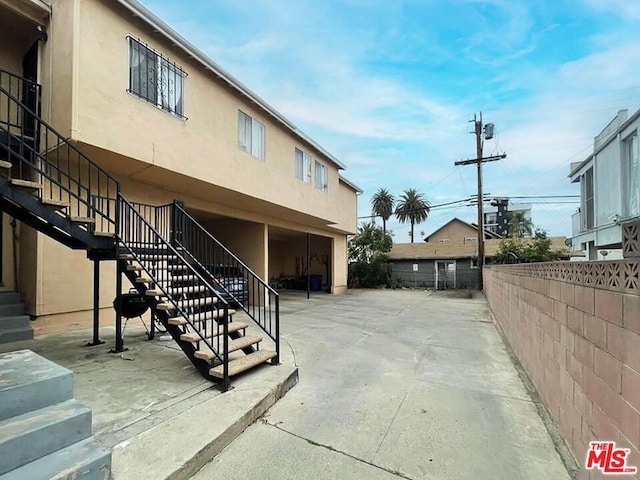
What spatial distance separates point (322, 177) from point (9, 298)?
33.0 ft

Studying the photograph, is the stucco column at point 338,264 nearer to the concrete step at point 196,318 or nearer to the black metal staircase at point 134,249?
the black metal staircase at point 134,249

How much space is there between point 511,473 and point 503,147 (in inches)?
792

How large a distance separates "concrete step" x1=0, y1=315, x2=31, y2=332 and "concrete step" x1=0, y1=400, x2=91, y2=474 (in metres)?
4.55

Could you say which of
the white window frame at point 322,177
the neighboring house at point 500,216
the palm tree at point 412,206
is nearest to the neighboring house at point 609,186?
the white window frame at point 322,177

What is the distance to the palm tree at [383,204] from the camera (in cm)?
4275

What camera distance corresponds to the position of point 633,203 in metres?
9.76

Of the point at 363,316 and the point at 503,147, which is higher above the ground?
the point at 503,147

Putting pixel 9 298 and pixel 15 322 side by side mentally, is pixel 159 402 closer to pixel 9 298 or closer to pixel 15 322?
pixel 15 322

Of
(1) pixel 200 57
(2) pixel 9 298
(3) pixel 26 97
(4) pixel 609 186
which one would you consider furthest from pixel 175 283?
(4) pixel 609 186

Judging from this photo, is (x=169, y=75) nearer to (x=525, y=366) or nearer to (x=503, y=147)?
(x=525, y=366)

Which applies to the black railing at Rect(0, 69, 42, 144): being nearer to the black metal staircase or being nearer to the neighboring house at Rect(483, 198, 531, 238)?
the black metal staircase

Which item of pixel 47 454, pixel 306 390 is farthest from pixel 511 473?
pixel 47 454

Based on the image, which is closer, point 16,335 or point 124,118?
point 16,335

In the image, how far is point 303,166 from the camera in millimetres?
11852
